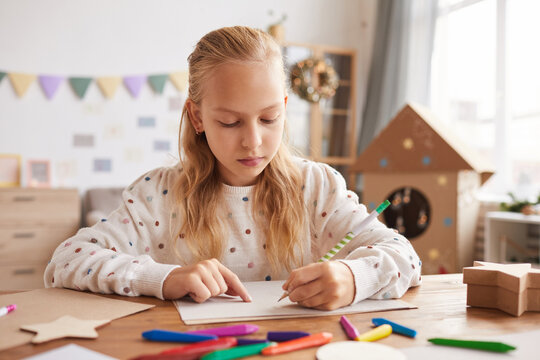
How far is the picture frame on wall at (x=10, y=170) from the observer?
355 centimetres

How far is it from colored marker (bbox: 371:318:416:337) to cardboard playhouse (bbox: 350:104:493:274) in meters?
1.89

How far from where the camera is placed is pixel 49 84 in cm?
365

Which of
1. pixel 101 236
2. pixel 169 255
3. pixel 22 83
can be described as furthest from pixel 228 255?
pixel 22 83

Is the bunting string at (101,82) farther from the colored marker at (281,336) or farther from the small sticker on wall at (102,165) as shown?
the colored marker at (281,336)

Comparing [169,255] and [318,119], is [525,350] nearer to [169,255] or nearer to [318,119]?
[169,255]

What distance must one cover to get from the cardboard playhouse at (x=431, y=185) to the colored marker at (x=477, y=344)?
193 cm

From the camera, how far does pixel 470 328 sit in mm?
617

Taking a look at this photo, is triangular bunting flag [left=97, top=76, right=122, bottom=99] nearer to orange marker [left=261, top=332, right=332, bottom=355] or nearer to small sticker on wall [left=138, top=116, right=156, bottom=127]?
small sticker on wall [left=138, top=116, right=156, bottom=127]

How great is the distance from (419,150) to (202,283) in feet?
6.74

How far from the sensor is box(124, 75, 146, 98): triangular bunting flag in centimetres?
386

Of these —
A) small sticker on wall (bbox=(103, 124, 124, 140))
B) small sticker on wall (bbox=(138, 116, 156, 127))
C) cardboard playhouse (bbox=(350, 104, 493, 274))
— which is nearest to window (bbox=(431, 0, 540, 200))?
cardboard playhouse (bbox=(350, 104, 493, 274))

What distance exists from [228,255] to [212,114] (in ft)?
1.08

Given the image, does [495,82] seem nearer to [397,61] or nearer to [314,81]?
[397,61]

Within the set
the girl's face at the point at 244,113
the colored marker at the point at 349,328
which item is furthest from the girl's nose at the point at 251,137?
the colored marker at the point at 349,328
